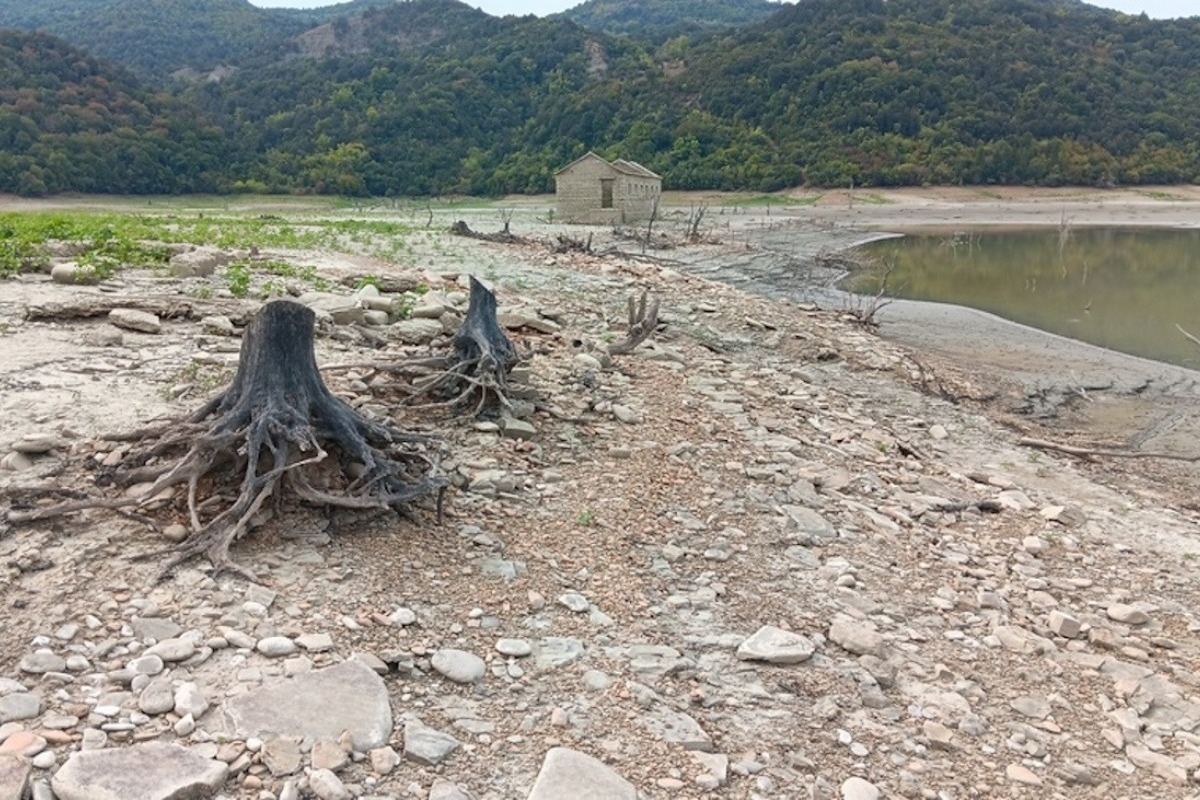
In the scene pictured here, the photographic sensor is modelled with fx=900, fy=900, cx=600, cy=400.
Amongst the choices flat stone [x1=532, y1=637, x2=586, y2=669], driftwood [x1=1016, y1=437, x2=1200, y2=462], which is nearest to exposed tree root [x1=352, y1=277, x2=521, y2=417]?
flat stone [x1=532, y1=637, x2=586, y2=669]

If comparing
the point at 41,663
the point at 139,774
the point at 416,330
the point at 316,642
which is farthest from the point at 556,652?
the point at 416,330

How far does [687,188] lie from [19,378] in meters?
69.1

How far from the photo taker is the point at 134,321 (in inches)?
313

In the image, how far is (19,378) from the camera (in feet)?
20.4

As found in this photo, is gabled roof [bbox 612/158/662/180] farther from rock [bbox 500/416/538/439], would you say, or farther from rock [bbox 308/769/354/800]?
rock [bbox 308/769/354/800]

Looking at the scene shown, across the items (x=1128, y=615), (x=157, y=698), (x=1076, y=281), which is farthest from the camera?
(x=1076, y=281)

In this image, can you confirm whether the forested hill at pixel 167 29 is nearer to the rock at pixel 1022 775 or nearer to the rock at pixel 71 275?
the rock at pixel 71 275

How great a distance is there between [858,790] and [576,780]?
3.89 ft

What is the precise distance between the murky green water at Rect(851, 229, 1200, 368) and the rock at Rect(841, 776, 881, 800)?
1602 centimetres

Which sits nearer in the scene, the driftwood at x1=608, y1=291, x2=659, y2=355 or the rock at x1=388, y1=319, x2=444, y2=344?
the rock at x1=388, y1=319, x2=444, y2=344

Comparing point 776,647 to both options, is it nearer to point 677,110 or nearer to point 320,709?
point 320,709

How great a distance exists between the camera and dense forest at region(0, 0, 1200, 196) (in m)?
64.4

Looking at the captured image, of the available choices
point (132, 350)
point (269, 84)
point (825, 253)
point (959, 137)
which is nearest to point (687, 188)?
point (959, 137)

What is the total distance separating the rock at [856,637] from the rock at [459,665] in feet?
6.44
